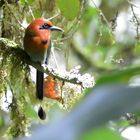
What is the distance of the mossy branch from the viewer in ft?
5.89

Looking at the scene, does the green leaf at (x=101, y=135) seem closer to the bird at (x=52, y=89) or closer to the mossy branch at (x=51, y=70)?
the mossy branch at (x=51, y=70)

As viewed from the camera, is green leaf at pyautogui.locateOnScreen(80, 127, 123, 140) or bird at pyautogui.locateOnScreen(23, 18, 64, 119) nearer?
green leaf at pyautogui.locateOnScreen(80, 127, 123, 140)

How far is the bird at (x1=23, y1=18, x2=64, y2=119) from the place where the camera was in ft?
6.11

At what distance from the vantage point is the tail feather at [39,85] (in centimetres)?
191

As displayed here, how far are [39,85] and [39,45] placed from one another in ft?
0.54

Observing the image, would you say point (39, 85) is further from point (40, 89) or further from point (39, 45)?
point (39, 45)

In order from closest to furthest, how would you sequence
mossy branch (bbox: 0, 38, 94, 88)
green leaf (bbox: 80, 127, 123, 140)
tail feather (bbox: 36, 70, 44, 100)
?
green leaf (bbox: 80, 127, 123, 140), mossy branch (bbox: 0, 38, 94, 88), tail feather (bbox: 36, 70, 44, 100)

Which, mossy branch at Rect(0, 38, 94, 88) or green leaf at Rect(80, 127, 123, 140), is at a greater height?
mossy branch at Rect(0, 38, 94, 88)

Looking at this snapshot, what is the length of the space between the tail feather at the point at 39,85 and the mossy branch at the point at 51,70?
0.05m

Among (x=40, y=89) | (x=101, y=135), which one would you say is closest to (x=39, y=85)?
(x=40, y=89)

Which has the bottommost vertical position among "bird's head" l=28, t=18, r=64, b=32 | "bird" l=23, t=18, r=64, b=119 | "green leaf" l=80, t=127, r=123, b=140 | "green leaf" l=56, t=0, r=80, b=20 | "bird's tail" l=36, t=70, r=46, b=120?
"green leaf" l=80, t=127, r=123, b=140

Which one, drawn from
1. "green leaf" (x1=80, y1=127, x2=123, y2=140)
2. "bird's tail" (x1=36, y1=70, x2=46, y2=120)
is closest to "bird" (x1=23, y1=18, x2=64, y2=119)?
"bird's tail" (x1=36, y1=70, x2=46, y2=120)

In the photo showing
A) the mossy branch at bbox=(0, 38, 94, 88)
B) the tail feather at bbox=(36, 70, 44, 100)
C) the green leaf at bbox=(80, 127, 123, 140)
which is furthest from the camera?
the tail feather at bbox=(36, 70, 44, 100)

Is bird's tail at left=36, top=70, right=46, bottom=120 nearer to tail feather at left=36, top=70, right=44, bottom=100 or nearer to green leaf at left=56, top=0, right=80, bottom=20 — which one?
tail feather at left=36, top=70, right=44, bottom=100
